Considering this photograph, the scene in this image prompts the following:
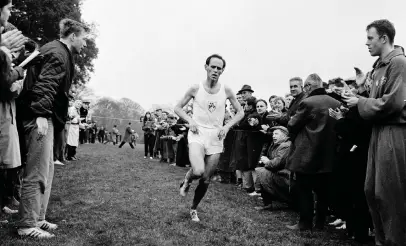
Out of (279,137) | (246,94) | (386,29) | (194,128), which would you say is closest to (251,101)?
(246,94)

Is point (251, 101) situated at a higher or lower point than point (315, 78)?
lower

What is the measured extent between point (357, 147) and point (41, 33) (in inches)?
1328

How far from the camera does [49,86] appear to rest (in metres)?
4.50

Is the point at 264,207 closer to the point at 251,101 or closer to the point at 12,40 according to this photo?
the point at 251,101

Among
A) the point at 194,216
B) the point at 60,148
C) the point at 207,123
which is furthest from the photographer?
the point at 60,148

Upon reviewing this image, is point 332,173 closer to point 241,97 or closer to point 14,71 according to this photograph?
point 14,71

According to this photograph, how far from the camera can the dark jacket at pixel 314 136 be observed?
18.7ft

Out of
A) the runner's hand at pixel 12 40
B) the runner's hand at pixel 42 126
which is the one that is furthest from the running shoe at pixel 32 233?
the runner's hand at pixel 12 40

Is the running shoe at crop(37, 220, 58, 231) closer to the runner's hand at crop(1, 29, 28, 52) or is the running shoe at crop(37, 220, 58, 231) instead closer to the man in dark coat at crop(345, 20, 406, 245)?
the runner's hand at crop(1, 29, 28, 52)

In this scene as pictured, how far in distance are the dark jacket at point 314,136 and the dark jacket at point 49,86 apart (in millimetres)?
3436

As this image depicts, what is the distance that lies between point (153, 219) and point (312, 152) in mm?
2619

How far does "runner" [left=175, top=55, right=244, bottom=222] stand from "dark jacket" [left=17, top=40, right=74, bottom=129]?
1820mm

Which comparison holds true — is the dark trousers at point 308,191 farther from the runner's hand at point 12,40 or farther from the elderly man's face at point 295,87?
the runner's hand at point 12,40

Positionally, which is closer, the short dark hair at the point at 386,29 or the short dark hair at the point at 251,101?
the short dark hair at the point at 386,29
